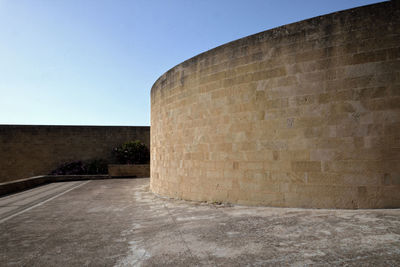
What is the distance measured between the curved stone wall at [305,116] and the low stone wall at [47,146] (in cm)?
1413

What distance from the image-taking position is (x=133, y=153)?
18.9m

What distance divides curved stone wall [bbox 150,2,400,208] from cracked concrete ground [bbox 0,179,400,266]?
0.48 metres

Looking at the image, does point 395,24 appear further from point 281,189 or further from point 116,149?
point 116,149

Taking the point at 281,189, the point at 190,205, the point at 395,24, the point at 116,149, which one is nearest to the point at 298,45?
the point at 395,24

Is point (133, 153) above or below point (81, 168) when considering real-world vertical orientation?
above

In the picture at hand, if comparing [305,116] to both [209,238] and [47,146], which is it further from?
[47,146]

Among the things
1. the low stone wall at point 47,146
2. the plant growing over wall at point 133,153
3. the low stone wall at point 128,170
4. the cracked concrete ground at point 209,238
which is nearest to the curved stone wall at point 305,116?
the cracked concrete ground at point 209,238

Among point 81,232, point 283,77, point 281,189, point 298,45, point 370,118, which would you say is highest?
point 298,45

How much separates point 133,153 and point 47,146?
6.05 meters

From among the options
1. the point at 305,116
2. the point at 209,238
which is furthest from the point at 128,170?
the point at 209,238

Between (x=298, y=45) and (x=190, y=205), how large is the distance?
433 centimetres

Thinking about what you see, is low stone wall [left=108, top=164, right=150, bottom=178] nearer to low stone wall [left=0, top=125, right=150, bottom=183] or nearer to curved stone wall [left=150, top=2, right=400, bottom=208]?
low stone wall [left=0, top=125, right=150, bottom=183]

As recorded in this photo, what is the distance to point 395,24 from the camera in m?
4.77

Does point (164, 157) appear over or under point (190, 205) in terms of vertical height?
over
